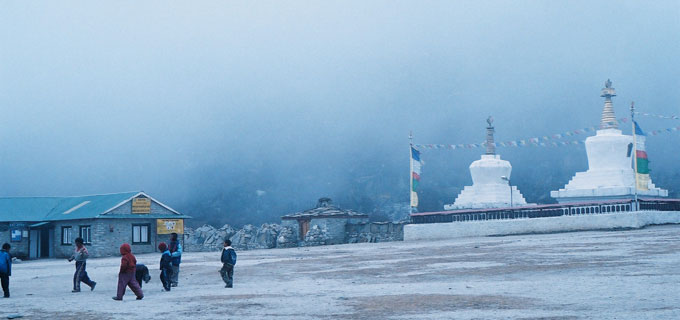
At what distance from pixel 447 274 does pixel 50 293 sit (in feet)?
33.6

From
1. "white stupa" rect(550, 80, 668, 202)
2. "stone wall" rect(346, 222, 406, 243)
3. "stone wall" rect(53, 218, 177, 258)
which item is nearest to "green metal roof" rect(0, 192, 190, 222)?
"stone wall" rect(53, 218, 177, 258)

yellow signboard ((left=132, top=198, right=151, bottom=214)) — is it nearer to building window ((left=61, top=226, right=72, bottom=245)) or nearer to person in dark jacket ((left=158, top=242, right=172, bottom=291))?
building window ((left=61, top=226, right=72, bottom=245))

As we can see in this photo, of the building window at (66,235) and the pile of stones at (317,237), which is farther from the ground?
the building window at (66,235)

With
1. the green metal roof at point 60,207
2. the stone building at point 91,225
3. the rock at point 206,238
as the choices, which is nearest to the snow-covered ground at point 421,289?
the stone building at point 91,225

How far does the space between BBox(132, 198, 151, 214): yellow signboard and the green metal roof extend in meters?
0.29

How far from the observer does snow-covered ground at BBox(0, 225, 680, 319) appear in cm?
1359

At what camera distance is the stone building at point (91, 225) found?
147ft

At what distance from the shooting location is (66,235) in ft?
155

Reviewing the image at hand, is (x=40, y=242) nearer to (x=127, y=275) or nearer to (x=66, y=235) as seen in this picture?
(x=66, y=235)

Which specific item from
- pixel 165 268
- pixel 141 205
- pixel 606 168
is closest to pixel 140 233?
pixel 141 205

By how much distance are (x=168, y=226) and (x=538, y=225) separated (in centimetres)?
2141

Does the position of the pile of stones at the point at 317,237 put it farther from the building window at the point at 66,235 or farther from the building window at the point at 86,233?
the building window at the point at 66,235

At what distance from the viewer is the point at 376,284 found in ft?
62.9

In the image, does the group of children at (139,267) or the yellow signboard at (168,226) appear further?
the yellow signboard at (168,226)
